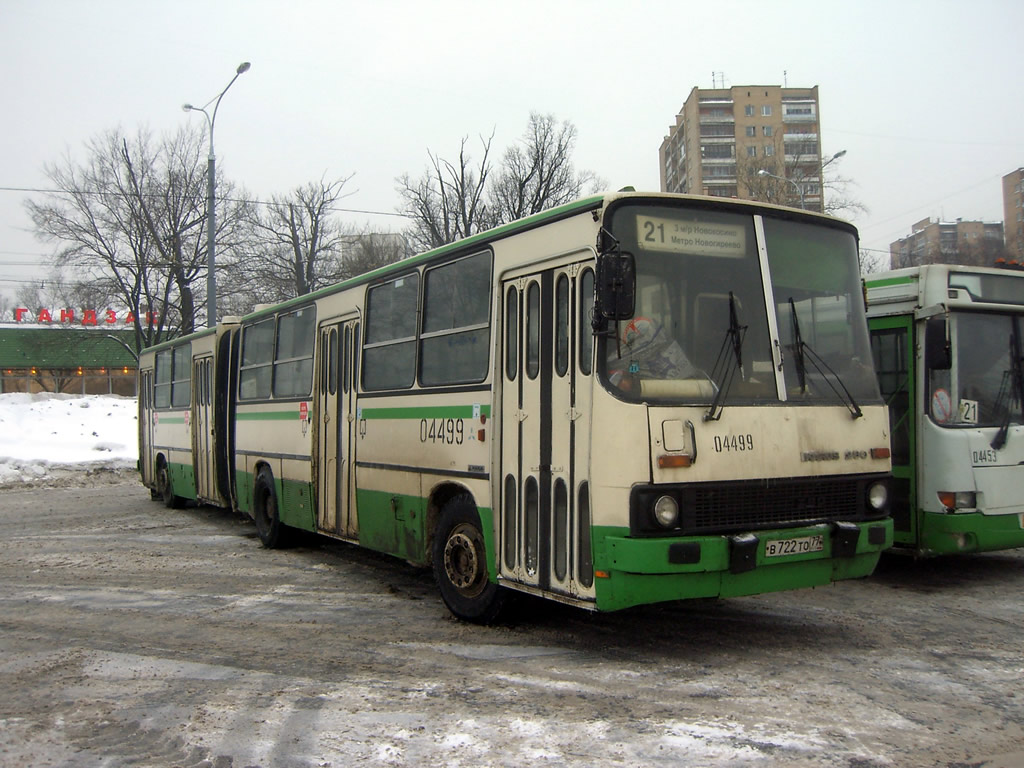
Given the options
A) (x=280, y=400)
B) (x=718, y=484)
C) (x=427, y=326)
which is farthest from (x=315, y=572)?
(x=718, y=484)

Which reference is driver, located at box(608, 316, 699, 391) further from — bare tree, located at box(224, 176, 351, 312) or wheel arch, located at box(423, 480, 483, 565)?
bare tree, located at box(224, 176, 351, 312)

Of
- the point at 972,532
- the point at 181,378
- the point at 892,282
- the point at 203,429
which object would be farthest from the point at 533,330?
the point at 181,378

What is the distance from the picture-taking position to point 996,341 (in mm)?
8664

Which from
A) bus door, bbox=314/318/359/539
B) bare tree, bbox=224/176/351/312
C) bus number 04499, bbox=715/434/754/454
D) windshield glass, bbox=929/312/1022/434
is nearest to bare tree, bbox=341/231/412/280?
bare tree, bbox=224/176/351/312

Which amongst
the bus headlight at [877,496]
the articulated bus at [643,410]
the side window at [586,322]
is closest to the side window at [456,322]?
the articulated bus at [643,410]

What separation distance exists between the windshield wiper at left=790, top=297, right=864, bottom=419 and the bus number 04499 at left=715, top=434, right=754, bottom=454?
1.98 feet

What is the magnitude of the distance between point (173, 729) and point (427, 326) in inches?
154

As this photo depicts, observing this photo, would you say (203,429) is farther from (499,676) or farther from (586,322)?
(586,322)

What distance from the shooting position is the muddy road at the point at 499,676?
456cm

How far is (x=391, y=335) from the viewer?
858cm

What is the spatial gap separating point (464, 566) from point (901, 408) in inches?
172

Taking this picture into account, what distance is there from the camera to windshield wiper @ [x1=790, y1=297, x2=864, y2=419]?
6145 millimetres

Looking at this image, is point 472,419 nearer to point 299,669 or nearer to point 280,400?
point 299,669

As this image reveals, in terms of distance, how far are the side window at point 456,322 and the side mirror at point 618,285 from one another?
1.65 meters
